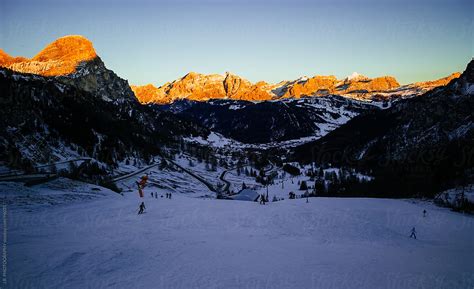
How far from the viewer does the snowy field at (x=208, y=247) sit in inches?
669

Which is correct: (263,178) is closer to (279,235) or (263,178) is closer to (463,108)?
(463,108)

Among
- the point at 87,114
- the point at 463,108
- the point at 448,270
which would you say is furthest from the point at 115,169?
the point at 463,108

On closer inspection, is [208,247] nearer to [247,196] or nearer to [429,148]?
[247,196]

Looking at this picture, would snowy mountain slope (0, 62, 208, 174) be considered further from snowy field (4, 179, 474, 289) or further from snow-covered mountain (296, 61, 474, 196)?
snow-covered mountain (296, 61, 474, 196)

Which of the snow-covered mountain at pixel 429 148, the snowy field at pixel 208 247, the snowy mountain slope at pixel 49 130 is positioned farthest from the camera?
the snow-covered mountain at pixel 429 148

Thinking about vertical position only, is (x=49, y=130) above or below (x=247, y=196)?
above

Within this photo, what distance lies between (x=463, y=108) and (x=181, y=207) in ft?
515

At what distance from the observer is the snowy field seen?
16984 mm

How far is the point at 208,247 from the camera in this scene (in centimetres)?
2309

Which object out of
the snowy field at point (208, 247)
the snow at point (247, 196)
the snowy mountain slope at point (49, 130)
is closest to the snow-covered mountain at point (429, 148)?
the snow at point (247, 196)

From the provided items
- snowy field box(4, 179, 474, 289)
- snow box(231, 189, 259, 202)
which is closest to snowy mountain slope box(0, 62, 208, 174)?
snowy field box(4, 179, 474, 289)

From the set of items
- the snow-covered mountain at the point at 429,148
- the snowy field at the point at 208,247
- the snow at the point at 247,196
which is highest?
the snow-covered mountain at the point at 429,148

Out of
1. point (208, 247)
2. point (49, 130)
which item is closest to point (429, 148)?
point (208, 247)

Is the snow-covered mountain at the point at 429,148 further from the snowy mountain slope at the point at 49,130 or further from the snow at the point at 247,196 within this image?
the snowy mountain slope at the point at 49,130
